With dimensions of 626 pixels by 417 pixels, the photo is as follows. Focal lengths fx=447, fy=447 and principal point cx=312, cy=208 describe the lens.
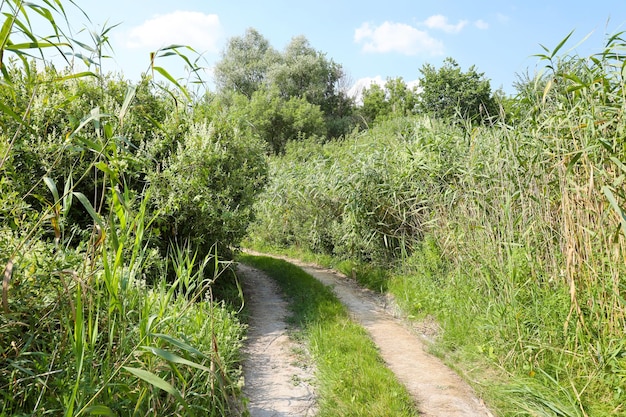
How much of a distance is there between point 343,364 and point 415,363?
3.24 feet

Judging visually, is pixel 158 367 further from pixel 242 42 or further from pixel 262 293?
pixel 242 42

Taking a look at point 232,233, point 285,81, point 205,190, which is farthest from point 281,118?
point 205,190

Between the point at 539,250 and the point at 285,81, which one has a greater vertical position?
the point at 285,81

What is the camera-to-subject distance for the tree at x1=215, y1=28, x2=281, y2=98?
38219 mm

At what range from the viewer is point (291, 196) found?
12852mm

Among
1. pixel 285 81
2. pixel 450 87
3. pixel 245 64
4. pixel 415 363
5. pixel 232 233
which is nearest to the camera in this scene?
pixel 415 363

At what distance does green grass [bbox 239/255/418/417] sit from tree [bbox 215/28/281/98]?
32.9 m

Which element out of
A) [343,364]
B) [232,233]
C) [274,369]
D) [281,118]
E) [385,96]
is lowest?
[274,369]

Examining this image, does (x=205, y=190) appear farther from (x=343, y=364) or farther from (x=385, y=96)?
(x=385, y=96)

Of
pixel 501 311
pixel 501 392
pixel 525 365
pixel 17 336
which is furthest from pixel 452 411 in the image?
pixel 17 336

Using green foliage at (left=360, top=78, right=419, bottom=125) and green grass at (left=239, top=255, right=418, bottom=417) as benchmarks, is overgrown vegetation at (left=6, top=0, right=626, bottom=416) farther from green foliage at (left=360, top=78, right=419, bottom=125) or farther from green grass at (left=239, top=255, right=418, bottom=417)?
green foliage at (left=360, top=78, right=419, bottom=125)

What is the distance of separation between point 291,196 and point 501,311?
8.52 m

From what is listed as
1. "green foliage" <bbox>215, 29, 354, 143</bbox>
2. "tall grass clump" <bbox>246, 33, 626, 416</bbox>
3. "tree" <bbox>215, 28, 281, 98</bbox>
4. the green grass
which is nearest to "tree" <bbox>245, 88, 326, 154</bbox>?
"green foliage" <bbox>215, 29, 354, 143</bbox>

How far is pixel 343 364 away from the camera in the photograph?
16.3 feet
